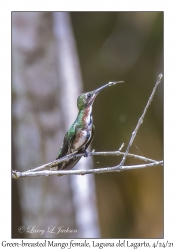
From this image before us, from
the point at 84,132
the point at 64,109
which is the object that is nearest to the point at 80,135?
the point at 84,132

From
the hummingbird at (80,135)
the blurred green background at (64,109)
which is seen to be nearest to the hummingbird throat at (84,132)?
the hummingbird at (80,135)

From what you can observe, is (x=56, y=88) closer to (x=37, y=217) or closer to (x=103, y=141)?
(x=37, y=217)

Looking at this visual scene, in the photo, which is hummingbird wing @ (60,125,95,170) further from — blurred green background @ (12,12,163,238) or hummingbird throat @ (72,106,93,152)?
blurred green background @ (12,12,163,238)

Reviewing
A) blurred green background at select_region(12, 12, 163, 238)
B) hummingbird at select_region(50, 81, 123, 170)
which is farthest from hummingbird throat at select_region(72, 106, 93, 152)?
blurred green background at select_region(12, 12, 163, 238)

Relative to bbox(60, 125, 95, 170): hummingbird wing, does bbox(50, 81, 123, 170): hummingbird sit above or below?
above

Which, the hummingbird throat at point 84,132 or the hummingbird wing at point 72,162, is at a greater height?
the hummingbird throat at point 84,132

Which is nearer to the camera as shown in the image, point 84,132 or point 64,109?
point 84,132

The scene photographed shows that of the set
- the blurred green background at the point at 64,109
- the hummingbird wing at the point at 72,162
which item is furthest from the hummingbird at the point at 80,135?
the blurred green background at the point at 64,109

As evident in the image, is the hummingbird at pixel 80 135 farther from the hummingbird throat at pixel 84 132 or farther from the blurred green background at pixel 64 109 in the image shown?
the blurred green background at pixel 64 109

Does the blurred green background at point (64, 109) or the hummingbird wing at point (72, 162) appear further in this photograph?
the blurred green background at point (64, 109)

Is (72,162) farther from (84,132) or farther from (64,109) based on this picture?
(64,109)

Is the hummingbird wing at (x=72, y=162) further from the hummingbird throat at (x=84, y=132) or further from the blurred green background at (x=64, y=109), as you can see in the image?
the blurred green background at (x=64, y=109)

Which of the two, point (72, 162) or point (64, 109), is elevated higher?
point (64, 109)
